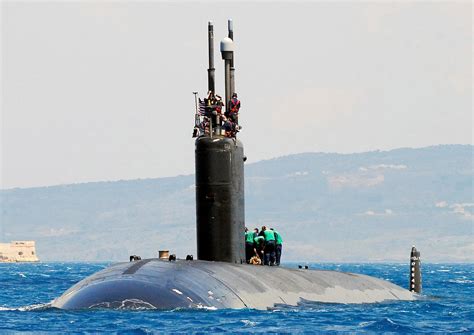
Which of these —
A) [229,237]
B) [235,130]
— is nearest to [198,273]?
[229,237]

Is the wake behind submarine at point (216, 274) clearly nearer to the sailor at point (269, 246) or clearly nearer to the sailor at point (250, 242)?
the sailor at point (269, 246)

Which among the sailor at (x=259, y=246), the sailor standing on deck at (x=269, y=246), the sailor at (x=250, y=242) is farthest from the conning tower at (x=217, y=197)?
the sailor standing on deck at (x=269, y=246)

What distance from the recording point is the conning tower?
1351 inches

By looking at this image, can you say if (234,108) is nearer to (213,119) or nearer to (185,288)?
(213,119)

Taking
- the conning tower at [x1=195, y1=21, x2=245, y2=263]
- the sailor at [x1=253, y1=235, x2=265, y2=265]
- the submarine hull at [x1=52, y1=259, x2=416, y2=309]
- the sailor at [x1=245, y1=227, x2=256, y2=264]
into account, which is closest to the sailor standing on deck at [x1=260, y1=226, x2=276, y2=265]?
the sailor at [x1=253, y1=235, x2=265, y2=265]

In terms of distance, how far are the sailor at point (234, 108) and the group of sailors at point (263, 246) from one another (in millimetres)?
4270

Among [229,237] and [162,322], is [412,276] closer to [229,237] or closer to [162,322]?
[229,237]

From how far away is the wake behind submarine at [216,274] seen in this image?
29938 mm

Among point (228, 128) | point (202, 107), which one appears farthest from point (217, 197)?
point (202, 107)

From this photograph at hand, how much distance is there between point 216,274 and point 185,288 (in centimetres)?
172

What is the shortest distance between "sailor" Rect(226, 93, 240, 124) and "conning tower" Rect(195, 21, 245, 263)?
0.99 metres

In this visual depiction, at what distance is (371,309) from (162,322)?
10.2 m

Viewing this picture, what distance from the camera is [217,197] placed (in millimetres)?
34312

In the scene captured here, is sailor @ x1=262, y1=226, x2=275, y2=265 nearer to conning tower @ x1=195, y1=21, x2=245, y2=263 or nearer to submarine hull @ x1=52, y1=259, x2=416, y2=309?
submarine hull @ x1=52, y1=259, x2=416, y2=309
